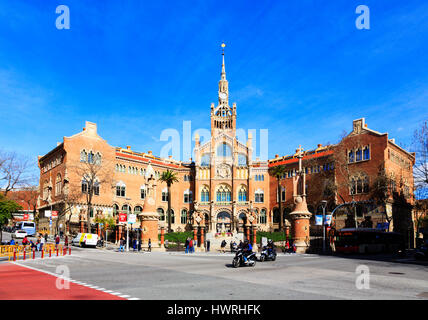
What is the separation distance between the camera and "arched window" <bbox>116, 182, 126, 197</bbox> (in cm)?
6800

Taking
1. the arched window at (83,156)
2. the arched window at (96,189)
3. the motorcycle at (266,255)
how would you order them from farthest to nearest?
the arched window at (96,189) → the arched window at (83,156) → the motorcycle at (266,255)

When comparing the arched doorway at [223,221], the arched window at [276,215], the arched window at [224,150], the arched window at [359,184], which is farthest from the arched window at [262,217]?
the arched window at [359,184]

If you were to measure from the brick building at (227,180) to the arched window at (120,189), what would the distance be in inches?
4.2

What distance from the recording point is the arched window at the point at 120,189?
68.0m

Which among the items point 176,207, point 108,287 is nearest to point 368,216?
point 176,207

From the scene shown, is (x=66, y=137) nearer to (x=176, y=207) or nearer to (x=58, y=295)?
(x=176, y=207)

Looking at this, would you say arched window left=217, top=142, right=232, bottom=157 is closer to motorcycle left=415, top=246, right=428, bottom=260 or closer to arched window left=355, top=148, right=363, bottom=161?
arched window left=355, top=148, right=363, bottom=161

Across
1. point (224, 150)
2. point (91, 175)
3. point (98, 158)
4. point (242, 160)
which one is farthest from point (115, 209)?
point (242, 160)

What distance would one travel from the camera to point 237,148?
78188mm

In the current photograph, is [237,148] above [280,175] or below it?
above

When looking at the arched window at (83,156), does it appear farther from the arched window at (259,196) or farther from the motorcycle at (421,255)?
the motorcycle at (421,255)

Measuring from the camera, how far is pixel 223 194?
76.2 m

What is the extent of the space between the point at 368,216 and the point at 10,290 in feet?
166

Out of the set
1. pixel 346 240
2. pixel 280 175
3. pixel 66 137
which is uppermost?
pixel 66 137
